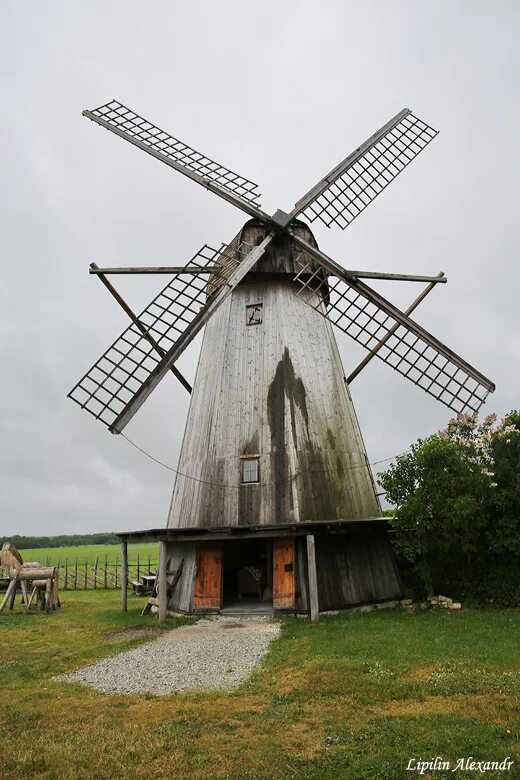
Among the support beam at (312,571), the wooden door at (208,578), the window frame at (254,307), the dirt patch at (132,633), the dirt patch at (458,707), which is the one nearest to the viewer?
the dirt patch at (458,707)

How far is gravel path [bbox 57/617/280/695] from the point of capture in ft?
27.4

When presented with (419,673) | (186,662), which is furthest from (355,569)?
(419,673)

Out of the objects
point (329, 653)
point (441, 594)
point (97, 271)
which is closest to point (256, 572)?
point (441, 594)

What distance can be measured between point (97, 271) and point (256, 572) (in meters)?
10.2

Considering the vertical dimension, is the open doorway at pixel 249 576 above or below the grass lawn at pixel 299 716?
above

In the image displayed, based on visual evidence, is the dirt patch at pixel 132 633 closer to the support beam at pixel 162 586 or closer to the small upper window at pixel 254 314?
the support beam at pixel 162 586

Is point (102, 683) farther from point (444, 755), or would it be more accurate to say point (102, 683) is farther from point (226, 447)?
point (226, 447)

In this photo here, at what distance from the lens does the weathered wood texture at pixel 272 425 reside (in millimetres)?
14391

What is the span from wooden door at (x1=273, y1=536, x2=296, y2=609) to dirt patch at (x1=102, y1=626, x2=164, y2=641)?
9.95 feet

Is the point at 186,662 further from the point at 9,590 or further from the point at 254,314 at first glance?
the point at 9,590

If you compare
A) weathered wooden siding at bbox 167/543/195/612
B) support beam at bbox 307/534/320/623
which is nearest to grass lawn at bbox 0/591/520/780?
support beam at bbox 307/534/320/623

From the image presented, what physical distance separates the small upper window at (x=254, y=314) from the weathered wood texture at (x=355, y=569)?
264 inches

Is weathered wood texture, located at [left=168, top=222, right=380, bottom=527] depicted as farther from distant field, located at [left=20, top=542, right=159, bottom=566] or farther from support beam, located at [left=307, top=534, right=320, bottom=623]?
distant field, located at [left=20, top=542, right=159, bottom=566]

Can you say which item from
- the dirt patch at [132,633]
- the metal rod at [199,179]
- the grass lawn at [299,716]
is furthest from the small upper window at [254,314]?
the grass lawn at [299,716]
